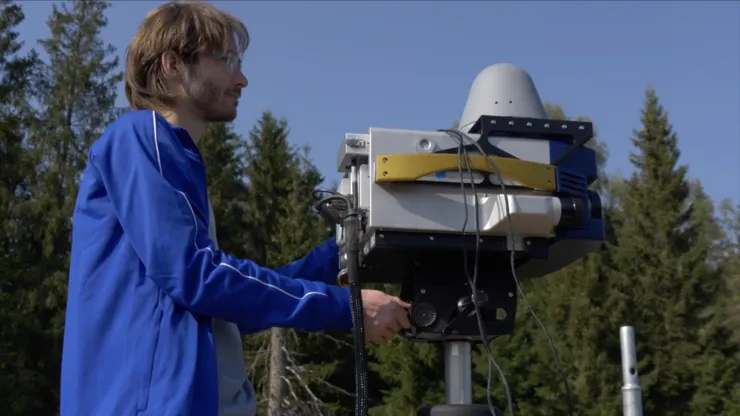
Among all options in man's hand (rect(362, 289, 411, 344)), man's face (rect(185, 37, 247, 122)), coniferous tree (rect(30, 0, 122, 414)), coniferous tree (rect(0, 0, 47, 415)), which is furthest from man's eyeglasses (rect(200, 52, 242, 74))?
coniferous tree (rect(30, 0, 122, 414))

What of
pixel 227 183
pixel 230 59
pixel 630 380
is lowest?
pixel 630 380

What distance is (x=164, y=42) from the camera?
2094 millimetres

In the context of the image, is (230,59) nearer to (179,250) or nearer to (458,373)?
(179,250)

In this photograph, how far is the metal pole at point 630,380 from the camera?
2918mm

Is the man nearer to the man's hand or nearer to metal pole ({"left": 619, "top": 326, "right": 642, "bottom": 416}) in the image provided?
the man's hand

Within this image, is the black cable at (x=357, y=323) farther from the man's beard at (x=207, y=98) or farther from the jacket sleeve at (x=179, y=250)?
the man's beard at (x=207, y=98)

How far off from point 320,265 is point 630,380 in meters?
1.22

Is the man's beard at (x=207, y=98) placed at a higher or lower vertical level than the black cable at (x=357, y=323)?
higher

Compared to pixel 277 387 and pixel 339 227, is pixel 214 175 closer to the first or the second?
pixel 277 387

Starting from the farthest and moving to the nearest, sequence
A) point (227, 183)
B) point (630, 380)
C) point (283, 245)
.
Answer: point (227, 183) → point (283, 245) → point (630, 380)

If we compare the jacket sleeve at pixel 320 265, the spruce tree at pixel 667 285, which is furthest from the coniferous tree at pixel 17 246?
the jacket sleeve at pixel 320 265

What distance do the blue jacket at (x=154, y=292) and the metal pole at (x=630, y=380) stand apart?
4.68 ft

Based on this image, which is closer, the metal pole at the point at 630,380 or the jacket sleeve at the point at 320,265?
the jacket sleeve at the point at 320,265

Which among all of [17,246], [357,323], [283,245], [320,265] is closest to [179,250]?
[357,323]
